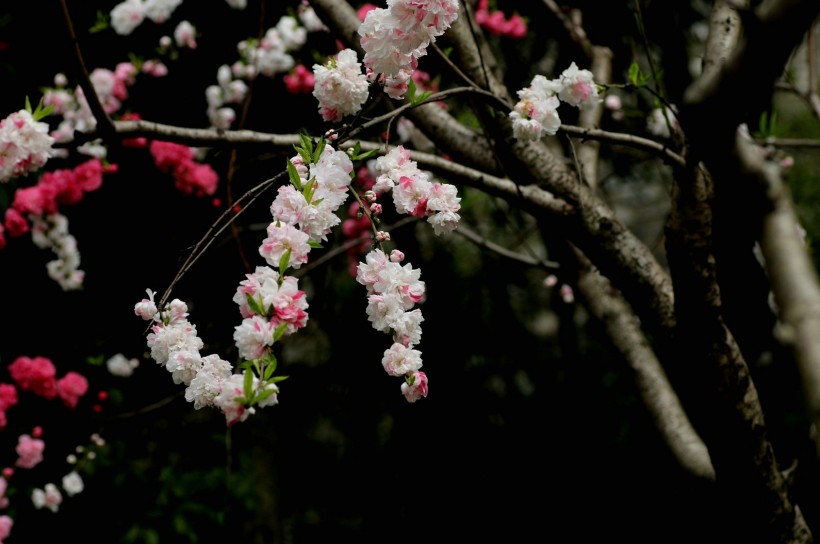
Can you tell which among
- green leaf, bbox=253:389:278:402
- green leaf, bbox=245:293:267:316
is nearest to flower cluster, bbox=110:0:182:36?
green leaf, bbox=245:293:267:316

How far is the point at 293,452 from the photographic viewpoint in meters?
4.78

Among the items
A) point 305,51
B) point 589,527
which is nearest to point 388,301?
point 305,51

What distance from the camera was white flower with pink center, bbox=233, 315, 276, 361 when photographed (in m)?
1.06

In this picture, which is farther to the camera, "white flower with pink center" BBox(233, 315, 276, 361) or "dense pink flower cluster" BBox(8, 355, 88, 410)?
"dense pink flower cluster" BBox(8, 355, 88, 410)

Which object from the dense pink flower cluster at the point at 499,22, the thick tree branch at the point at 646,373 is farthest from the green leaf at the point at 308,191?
the dense pink flower cluster at the point at 499,22

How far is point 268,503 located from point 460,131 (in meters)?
3.41

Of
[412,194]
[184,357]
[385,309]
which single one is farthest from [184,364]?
[412,194]

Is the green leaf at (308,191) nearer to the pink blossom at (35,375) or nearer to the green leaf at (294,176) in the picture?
the green leaf at (294,176)

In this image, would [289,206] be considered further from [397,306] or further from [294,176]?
[397,306]

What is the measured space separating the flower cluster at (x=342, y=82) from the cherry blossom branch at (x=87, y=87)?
558mm

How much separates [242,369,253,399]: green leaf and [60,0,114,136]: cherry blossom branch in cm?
93

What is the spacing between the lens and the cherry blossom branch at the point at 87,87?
1.57m

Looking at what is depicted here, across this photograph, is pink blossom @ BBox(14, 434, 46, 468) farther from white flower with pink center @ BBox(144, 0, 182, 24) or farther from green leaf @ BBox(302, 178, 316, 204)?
green leaf @ BBox(302, 178, 316, 204)

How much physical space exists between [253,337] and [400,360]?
1.13ft
